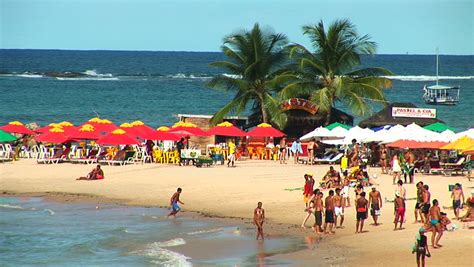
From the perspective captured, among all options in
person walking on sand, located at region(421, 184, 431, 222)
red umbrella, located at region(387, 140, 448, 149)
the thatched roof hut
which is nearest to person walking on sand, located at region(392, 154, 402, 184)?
red umbrella, located at region(387, 140, 448, 149)

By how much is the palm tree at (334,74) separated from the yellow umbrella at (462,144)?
10176mm

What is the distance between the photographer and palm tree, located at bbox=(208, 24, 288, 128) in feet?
139

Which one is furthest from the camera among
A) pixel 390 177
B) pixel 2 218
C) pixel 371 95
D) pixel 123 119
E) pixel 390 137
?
pixel 123 119

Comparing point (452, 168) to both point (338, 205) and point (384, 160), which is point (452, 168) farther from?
point (338, 205)

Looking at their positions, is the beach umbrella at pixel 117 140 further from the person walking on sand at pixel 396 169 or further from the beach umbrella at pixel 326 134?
the person walking on sand at pixel 396 169

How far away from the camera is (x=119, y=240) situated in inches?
935

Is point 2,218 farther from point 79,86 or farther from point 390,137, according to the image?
point 79,86

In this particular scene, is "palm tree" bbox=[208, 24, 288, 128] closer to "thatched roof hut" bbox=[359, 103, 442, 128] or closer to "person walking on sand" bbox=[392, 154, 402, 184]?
"thatched roof hut" bbox=[359, 103, 442, 128]

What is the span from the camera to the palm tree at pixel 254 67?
42.3 meters

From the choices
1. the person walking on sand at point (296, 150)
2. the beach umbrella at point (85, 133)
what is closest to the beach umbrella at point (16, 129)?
the beach umbrella at point (85, 133)

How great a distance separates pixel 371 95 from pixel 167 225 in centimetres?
1762

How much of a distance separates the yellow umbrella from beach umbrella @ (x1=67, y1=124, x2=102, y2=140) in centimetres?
1426

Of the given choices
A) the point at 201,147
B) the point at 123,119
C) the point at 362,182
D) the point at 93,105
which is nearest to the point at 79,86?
the point at 93,105

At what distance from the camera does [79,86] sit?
108m
